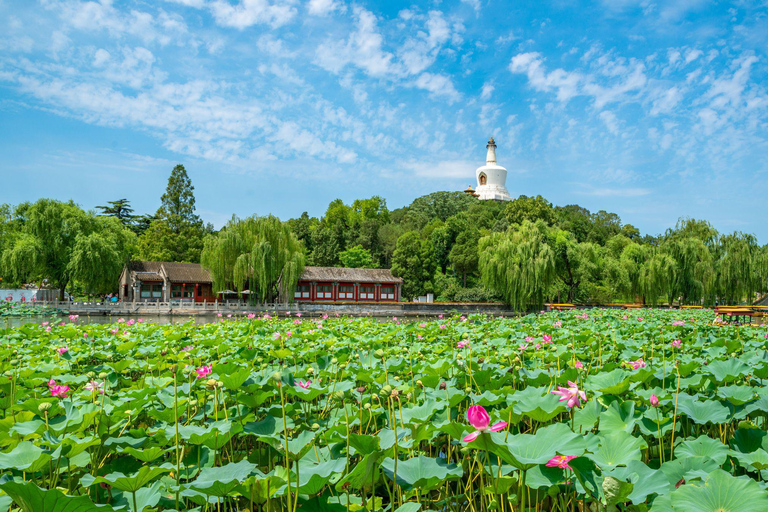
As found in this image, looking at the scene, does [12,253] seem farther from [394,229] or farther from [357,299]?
[394,229]

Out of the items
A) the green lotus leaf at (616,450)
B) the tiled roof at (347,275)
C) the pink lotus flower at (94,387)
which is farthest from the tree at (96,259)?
the green lotus leaf at (616,450)

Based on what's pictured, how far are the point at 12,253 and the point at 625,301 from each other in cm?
3028

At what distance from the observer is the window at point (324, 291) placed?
98.5 feet

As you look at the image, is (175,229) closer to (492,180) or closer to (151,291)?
(151,291)

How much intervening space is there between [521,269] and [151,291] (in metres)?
20.6

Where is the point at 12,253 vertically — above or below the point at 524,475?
above

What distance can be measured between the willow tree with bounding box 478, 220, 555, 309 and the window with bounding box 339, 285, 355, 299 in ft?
35.8

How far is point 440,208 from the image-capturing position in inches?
1992

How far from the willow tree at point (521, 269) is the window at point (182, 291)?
16.6 metres

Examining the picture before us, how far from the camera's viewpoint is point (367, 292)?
31094mm

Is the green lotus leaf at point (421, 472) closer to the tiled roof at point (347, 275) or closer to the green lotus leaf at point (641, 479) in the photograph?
the green lotus leaf at point (641, 479)

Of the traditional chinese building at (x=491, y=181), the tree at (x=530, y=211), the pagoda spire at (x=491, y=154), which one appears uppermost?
the pagoda spire at (x=491, y=154)

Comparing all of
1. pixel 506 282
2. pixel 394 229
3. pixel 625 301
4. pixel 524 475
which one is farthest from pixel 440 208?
pixel 524 475

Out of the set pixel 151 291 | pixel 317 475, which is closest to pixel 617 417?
pixel 317 475
